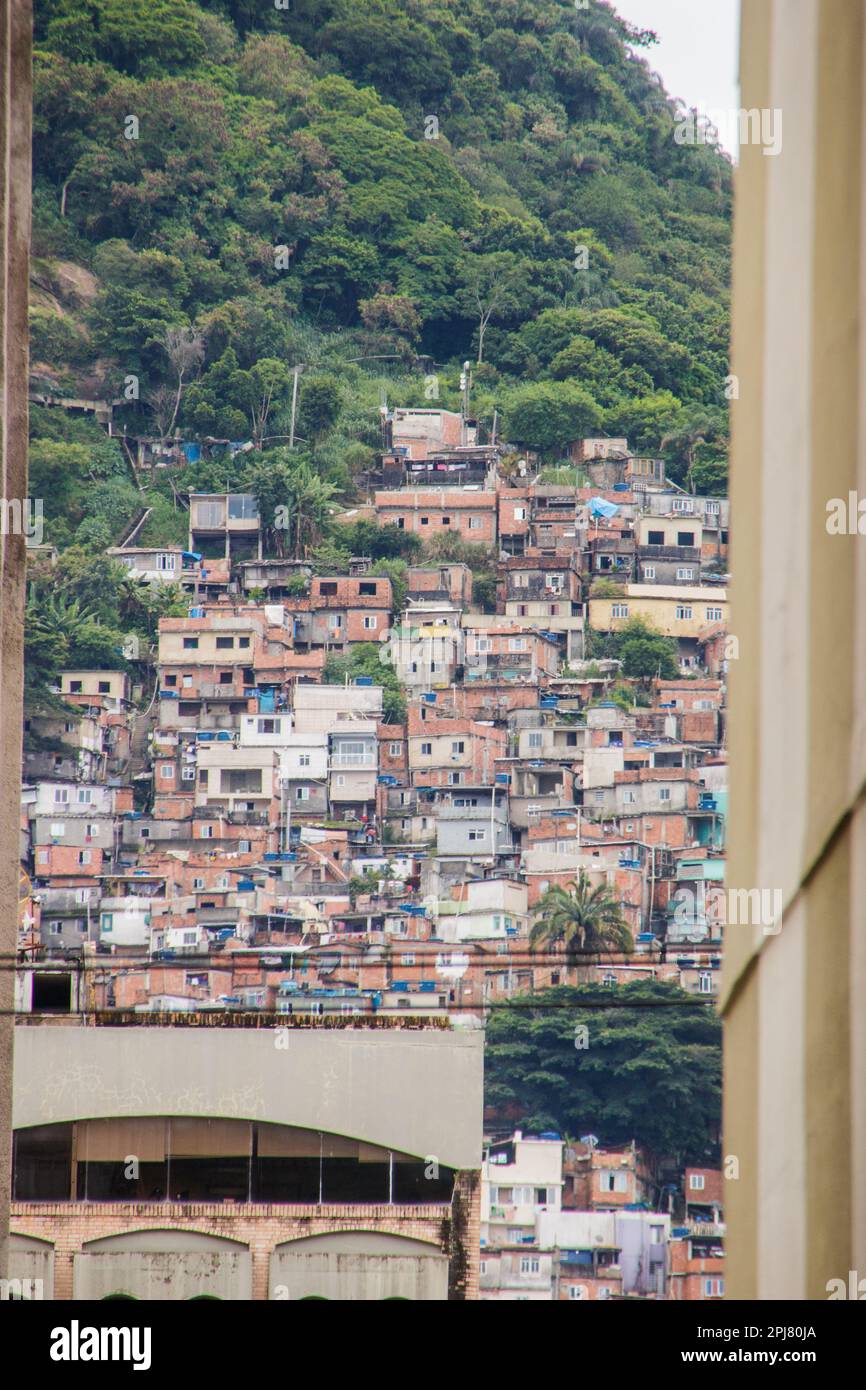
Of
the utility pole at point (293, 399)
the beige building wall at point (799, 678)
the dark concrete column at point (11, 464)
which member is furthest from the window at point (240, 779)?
the beige building wall at point (799, 678)

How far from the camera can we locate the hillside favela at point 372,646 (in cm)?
852

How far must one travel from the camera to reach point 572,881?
30.1 meters

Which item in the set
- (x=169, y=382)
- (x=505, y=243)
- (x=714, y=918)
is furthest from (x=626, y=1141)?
(x=505, y=243)

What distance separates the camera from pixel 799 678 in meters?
0.94

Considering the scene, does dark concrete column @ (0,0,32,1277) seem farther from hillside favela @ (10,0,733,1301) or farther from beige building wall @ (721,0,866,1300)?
hillside favela @ (10,0,733,1301)

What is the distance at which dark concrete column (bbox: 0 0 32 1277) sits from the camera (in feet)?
6.91

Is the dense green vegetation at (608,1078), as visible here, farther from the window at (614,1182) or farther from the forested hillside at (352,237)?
the forested hillside at (352,237)

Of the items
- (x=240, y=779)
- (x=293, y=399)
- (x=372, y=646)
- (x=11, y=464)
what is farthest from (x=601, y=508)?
(x=11, y=464)

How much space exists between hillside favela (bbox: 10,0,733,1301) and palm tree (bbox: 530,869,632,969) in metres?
0.10

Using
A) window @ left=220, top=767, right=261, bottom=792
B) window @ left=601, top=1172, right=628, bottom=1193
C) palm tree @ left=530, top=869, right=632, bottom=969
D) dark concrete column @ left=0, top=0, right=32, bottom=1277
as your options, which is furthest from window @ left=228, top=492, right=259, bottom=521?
dark concrete column @ left=0, top=0, right=32, bottom=1277

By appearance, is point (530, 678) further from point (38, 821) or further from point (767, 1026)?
point (767, 1026)

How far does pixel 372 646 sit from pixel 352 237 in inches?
598

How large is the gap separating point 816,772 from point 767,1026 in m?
0.16

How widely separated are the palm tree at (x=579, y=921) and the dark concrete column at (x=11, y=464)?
25.8 m
